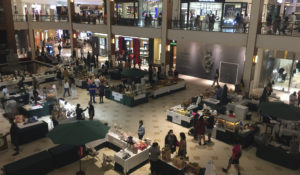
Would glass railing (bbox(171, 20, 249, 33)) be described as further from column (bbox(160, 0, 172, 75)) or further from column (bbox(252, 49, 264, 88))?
column (bbox(252, 49, 264, 88))

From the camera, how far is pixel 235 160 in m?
8.81

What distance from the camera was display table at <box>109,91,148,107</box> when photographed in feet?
50.9

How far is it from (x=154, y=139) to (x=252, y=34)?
32.4 ft

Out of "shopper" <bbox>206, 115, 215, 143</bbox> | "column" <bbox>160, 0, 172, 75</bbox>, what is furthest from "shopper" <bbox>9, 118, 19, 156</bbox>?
"column" <bbox>160, 0, 172, 75</bbox>

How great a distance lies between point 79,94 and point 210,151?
10249 millimetres

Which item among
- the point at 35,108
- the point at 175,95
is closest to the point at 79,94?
the point at 35,108

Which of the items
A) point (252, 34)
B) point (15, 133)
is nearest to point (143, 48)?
point (252, 34)

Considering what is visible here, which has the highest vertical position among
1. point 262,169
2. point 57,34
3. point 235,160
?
point 57,34

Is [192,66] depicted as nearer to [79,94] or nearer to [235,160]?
[79,94]

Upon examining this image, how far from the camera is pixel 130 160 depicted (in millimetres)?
9039

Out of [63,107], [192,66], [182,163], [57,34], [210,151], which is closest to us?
[182,163]

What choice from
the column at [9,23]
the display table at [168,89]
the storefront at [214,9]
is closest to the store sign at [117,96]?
the display table at [168,89]

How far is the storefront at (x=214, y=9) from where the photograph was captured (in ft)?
71.1

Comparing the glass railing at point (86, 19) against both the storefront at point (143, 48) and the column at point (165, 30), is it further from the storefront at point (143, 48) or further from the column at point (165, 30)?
the column at point (165, 30)
